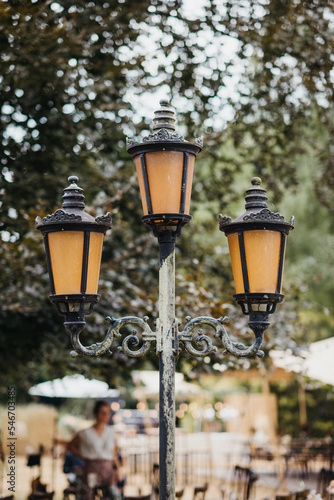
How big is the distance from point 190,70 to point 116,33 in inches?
46.4

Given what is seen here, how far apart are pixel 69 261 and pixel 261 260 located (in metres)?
1.00

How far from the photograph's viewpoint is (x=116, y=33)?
28.6ft

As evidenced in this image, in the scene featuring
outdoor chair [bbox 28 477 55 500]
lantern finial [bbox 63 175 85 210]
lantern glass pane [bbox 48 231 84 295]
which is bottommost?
outdoor chair [bbox 28 477 55 500]

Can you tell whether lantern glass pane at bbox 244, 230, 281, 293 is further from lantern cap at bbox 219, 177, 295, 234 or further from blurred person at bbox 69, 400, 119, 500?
blurred person at bbox 69, 400, 119, 500

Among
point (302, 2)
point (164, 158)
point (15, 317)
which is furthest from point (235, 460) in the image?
point (164, 158)

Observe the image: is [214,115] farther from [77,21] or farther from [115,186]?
[77,21]

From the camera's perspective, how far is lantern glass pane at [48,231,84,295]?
365 cm

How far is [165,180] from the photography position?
3582 millimetres

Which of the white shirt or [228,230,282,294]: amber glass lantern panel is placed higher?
[228,230,282,294]: amber glass lantern panel

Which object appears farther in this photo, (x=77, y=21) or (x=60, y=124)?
(x=60, y=124)

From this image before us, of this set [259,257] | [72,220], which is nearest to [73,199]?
[72,220]

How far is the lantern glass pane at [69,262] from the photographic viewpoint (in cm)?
365

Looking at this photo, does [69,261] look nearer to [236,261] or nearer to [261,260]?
[236,261]

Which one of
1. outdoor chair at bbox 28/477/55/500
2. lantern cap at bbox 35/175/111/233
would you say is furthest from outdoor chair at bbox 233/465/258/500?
lantern cap at bbox 35/175/111/233
